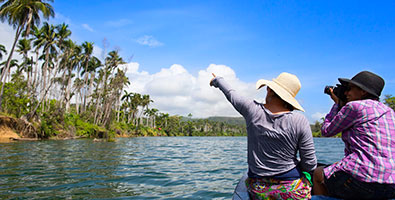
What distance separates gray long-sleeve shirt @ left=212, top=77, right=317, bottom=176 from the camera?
198cm

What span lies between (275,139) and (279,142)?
4 cm

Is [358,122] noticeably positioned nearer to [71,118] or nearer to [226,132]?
[71,118]

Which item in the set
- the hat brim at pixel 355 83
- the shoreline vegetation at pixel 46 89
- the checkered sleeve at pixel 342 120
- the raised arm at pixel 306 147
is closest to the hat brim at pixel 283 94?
the raised arm at pixel 306 147

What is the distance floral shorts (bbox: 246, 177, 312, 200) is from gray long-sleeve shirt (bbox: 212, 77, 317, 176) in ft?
0.27

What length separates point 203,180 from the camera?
20.4 feet

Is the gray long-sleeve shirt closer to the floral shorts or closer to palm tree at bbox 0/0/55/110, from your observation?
the floral shorts

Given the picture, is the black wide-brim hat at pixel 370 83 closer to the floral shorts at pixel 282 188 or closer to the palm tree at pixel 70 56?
the floral shorts at pixel 282 188

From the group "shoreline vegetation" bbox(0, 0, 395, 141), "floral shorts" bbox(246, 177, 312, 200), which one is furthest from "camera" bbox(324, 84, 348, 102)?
"shoreline vegetation" bbox(0, 0, 395, 141)

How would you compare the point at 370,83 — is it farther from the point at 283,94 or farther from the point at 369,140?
the point at 283,94

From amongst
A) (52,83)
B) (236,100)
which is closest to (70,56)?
(52,83)

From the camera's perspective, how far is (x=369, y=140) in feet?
6.66

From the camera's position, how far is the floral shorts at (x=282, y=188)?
6.79 ft

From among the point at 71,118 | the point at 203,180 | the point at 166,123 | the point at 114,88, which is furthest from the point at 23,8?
the point at 166,123

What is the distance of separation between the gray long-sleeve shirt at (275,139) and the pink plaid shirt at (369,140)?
32 centimetres
